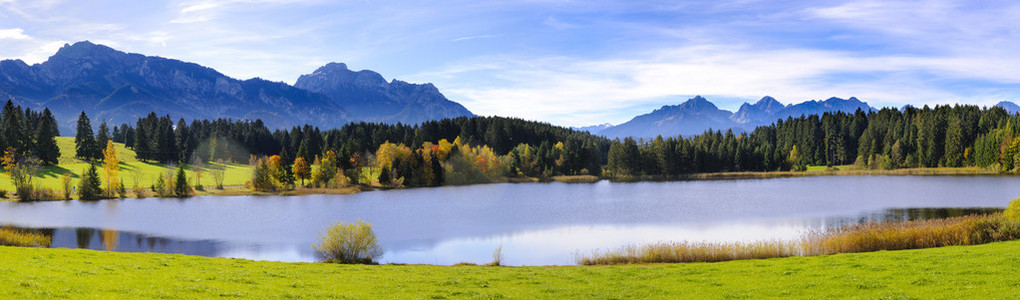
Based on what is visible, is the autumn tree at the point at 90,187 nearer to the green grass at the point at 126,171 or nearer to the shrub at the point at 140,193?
the green grass at the point at 126,171

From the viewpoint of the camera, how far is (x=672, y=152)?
15625cm

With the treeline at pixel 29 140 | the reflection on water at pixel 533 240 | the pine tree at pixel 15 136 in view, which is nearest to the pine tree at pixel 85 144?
the treeline at pixel 29 140

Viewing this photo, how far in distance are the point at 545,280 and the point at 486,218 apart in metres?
37.2

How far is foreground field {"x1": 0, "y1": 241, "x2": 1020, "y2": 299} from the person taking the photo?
16750 millimetres

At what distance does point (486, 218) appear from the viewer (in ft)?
200

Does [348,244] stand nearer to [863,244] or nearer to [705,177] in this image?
[863,244]

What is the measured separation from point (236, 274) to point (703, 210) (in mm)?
53886

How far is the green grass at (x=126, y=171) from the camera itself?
105562 mm

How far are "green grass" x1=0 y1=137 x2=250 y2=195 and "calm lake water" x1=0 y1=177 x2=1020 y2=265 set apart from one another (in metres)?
25.2

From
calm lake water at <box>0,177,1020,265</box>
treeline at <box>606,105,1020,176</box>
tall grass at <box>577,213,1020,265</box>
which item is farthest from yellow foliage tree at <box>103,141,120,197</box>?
treeline at <box>606,105,1020,176</box>

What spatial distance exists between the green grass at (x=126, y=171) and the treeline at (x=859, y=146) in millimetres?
99726

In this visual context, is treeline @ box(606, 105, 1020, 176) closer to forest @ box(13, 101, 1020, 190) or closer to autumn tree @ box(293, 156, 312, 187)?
forest @ box(13, 101, 1020, 190)

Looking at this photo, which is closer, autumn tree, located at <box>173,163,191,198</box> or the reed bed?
the reed bed

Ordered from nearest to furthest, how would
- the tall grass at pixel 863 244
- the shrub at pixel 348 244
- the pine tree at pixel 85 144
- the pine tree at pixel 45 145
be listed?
the tall grass at pixel 863 244
the shrub at pixel 348 244
the pine tree at pixel 45 145
the pine tree at pixel 85 144
